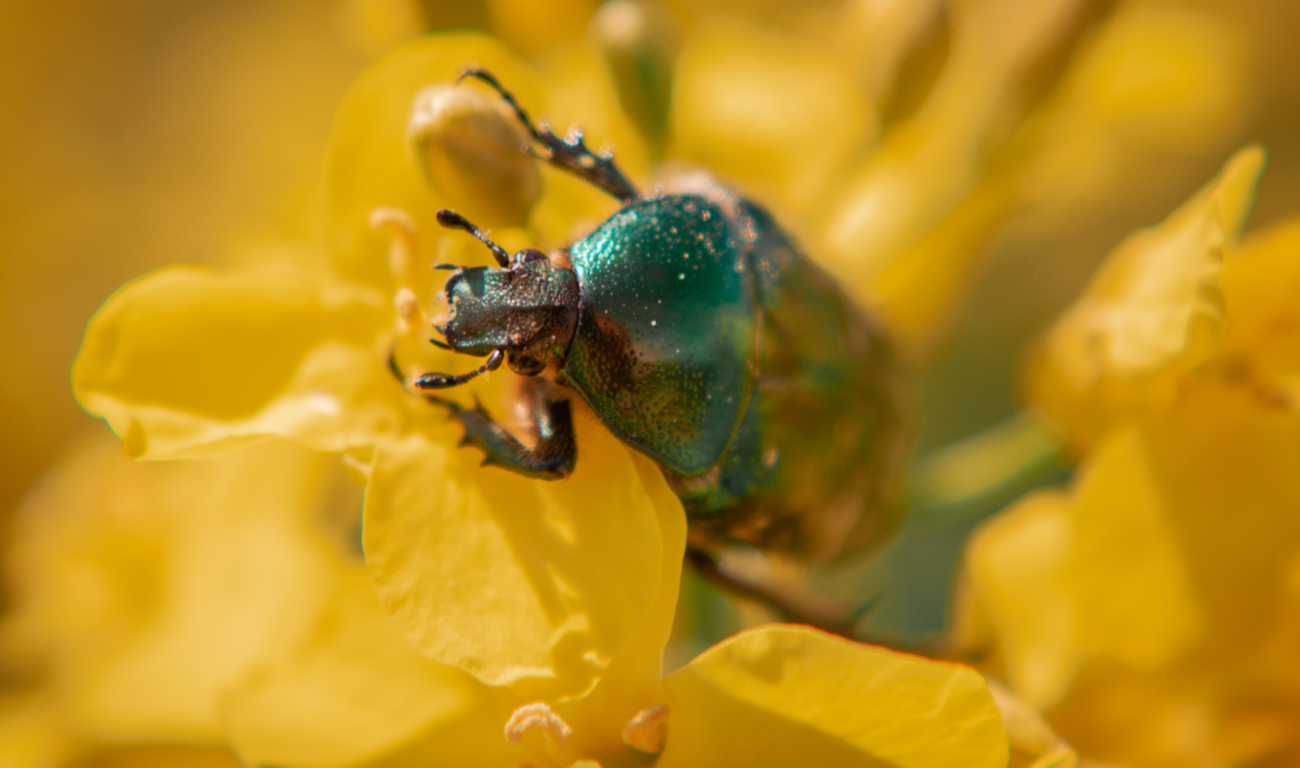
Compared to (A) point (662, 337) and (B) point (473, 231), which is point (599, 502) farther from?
(B) point (473, 231)

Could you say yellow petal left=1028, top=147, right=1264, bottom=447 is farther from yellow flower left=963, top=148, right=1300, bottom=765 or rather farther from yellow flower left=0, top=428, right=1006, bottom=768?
yellow flower left=0, top=428, right=1006, bottom=768

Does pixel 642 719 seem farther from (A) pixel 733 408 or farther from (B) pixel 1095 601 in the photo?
(B) pixel 1095 601

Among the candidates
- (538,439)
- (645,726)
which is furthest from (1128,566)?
(538,439)

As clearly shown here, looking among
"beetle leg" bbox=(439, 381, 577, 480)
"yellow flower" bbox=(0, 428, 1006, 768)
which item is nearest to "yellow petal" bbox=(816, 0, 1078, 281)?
"beetle leg" bbox=(439, 381, 577, 480)

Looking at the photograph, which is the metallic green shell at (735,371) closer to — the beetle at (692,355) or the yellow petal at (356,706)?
the beetle at (692,355)

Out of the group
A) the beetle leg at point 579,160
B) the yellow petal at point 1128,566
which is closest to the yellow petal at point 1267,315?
the yellow petal at point 1128,566
